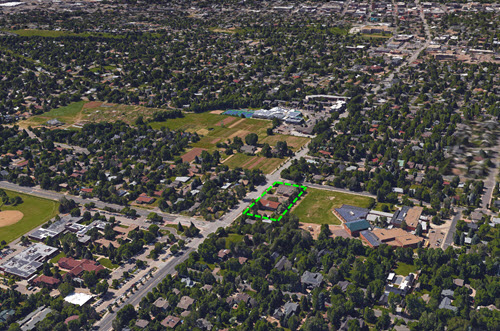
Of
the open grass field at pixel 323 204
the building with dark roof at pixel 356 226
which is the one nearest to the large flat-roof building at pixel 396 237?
the building with dark roof at pixel 356 226

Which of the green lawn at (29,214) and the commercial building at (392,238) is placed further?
the green lawn at (29,214)

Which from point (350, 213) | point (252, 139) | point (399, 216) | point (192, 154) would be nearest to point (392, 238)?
point (399, 216)

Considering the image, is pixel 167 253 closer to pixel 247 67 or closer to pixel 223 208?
pixel 223 208

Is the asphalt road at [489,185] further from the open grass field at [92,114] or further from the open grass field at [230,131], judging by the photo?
the open grass field at [92,114]

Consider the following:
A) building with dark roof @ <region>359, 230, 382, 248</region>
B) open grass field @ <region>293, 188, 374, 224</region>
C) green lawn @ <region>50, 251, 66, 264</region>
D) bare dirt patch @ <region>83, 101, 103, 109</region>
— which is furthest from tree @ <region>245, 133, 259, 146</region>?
bare dirt patch @ <region>83, 101, 103, 109</region>

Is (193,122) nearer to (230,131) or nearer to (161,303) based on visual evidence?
(230,131)

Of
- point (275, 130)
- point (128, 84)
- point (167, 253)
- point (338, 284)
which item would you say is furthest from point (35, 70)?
point (338, 284)
